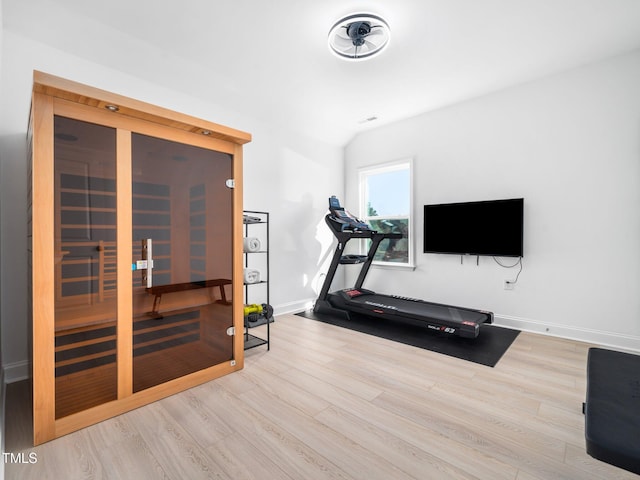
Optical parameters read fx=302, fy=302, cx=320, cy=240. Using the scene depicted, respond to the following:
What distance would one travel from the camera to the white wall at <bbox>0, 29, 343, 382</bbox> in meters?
2.40

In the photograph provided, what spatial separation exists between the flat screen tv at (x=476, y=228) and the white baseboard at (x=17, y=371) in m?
4.43

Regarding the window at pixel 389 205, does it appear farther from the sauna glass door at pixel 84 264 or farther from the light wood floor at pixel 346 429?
the sauna glass door at pixel 84 264

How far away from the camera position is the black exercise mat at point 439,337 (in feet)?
9.82

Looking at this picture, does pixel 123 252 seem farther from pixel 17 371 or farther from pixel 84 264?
pixel 17 371

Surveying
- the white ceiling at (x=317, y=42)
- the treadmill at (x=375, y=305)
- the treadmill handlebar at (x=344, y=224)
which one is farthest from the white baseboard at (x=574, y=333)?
the white ceiling at (x=317, y=42)

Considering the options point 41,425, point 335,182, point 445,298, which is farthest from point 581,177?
point 41,425

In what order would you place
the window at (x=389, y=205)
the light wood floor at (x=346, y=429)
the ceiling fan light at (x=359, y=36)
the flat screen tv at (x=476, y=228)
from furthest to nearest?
the window at (x=389, y=205) < the flat screen tv at (x=476, y=228) < the ceiling fan light at (x=359, y=36) < the light wood floor at (x=346, y=429)

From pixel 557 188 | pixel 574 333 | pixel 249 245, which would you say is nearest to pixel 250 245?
pixel 249 245

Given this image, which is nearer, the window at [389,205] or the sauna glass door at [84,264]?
the sauna glass door at [84,264]

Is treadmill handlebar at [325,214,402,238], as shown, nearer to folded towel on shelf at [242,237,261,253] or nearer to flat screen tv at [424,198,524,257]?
flat screen tv at [424,198,524,257]

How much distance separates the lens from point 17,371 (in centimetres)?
241

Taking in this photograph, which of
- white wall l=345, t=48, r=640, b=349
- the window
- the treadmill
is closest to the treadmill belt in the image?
the treadmill

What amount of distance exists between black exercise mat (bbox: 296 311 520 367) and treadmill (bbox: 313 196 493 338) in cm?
11

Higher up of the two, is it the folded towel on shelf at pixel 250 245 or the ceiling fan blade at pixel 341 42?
the ceiling fan blade at pixel 341 42
